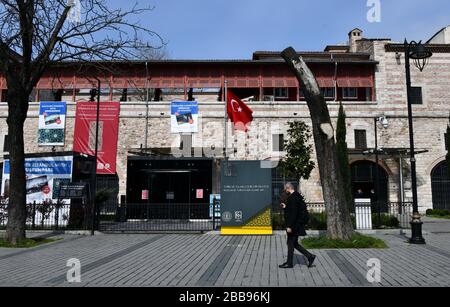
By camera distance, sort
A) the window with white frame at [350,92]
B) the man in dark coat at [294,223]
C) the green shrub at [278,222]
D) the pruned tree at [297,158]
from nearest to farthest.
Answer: the man in dark coat at [294,223] → the green shrub at [278,222] → the pruned tree at [297,158] → the window with white frame at [350,92]

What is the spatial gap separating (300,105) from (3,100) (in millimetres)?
24556

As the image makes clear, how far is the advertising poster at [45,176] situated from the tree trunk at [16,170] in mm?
4575

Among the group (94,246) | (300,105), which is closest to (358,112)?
(300,105)

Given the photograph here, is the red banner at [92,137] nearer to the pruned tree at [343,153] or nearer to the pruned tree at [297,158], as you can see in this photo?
the pruned tree at [297,158]

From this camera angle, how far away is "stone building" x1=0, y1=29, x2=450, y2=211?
29.4 meters

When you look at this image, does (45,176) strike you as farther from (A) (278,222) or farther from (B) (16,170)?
(A) (278,222)

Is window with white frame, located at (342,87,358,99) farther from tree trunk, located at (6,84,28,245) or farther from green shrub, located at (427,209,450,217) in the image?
tree trunk, located at (6,84,28,245)

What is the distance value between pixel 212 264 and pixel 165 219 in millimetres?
8217

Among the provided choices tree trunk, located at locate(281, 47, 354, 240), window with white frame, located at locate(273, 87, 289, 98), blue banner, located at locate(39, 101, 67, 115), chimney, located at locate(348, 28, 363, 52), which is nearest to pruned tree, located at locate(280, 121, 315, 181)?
tree trunk, located at locate(281, 47, 354, 240)

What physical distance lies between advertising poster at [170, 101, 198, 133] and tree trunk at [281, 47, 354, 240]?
16.1 m

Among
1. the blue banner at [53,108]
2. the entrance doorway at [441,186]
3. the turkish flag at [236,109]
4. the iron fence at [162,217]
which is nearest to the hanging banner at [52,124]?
the blue banner at [53,108]

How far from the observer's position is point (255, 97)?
3350 cm

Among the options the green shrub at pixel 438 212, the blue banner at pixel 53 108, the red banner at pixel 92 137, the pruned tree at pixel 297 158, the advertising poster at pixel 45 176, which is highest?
the blue banner at pixel 53 108

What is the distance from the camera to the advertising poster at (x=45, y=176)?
57.4ft
